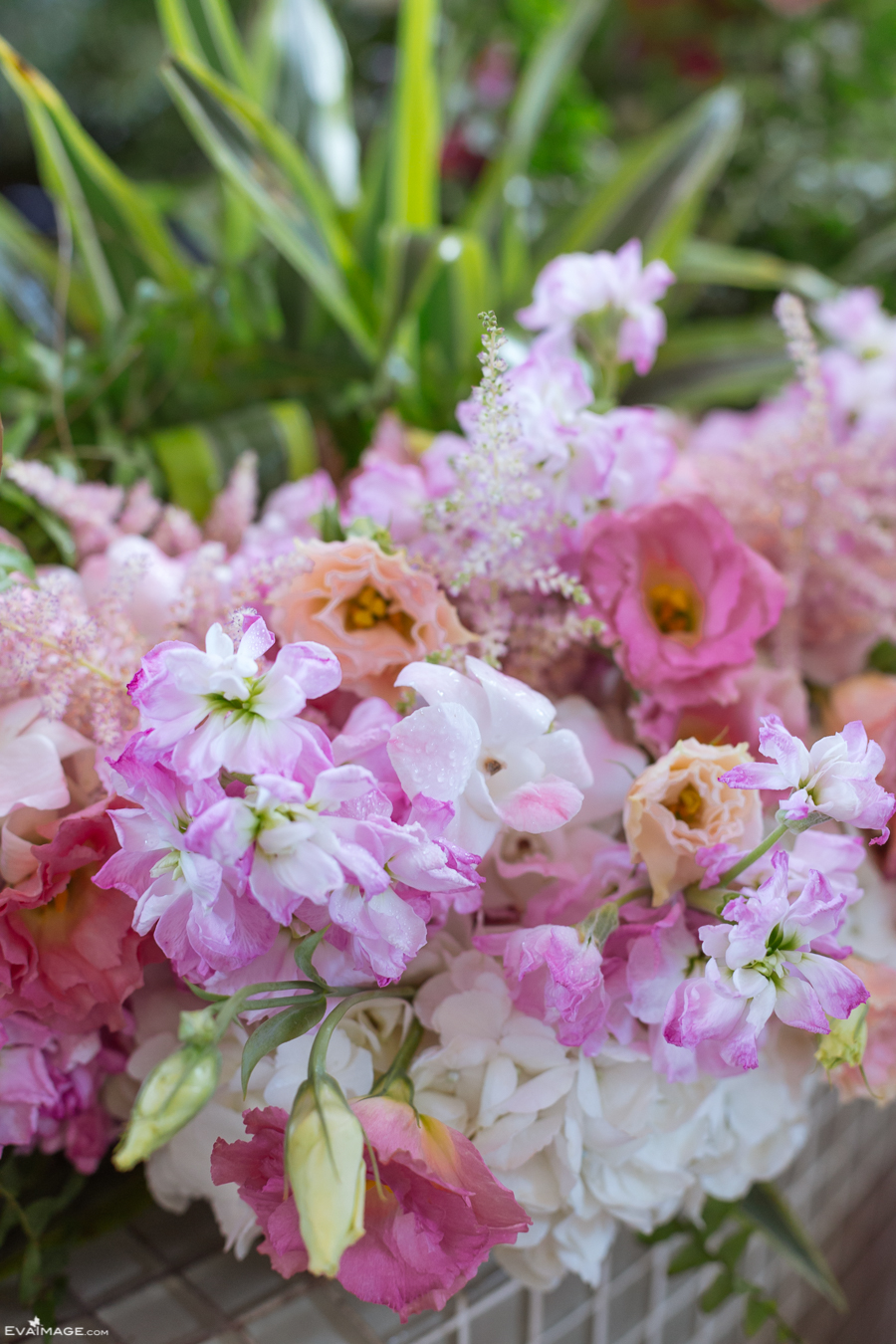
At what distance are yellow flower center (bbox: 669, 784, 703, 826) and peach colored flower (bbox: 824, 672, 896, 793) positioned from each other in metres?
0.11

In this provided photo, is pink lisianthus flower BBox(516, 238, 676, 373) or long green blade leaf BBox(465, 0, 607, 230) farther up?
long green blade leaf BBox(465, 0, 607, 230)

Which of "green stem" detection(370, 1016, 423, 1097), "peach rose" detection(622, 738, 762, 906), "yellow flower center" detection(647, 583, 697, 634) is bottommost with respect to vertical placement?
"green stem" detection(370, 1016, 423, 1097)

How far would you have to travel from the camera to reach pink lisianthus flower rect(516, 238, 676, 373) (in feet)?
1.44

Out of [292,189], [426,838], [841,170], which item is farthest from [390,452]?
[841,170]

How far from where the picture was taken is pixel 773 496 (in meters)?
0.47

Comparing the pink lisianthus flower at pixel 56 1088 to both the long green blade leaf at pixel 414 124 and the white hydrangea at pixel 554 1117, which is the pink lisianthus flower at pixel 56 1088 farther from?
the long green blade leaf at pixel 414 124

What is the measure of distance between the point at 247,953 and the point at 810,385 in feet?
1.13

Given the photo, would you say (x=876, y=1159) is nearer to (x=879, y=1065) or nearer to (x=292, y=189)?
(x=879, y=1065)

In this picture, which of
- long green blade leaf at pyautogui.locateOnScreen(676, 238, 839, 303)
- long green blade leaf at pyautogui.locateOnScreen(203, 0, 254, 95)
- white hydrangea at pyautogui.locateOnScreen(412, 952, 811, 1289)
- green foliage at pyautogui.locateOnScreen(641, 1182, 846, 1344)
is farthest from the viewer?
long green blade leaf at pyautogui.locateOnScreen(676, 238, 839, 303)

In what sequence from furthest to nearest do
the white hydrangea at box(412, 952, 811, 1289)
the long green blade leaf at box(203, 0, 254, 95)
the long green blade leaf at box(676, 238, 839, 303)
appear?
the long green blade leaf at box(676, 238, 839, 303) < the long green blade leaf at box(203, 0, 254, 95) < the white hydrangea at box(412, 952, 811, 1289)

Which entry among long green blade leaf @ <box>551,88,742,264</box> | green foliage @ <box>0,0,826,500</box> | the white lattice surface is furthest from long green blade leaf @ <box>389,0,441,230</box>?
the white lattice surface

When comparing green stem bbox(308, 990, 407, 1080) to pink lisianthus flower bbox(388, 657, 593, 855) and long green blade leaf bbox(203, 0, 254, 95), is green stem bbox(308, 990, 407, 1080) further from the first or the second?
long green blade leaf bbox(203, 0, 254, 95)

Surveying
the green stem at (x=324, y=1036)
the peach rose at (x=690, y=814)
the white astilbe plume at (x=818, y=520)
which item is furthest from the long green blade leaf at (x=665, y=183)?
the green stem at (x=324, y=1036)

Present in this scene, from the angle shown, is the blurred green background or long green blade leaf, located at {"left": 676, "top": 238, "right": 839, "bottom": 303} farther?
long green blade leaf, located at {"left": 676, "top": 238, "right": 839, "bottom": 303}
